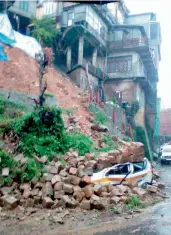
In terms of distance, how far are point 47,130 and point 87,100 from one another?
800cm

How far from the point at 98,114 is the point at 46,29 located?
11502 millimetres

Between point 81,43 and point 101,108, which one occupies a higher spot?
point 81,43

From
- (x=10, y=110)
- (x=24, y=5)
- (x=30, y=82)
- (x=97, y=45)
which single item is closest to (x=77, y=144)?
(x=10, y=110)

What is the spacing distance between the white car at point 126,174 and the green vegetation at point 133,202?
38.8 inches

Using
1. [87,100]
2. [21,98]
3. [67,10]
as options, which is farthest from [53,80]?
[67,10]

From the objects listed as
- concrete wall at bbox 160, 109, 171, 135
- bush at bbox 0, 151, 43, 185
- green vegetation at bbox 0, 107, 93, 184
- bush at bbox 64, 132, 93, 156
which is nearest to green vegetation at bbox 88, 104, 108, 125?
bush at bbox 64, 132, 93, 156

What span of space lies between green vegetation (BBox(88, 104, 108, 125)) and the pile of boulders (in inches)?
259

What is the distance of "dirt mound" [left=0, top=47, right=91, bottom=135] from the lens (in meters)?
17.2

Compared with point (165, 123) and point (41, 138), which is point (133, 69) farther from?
point (165, 123)

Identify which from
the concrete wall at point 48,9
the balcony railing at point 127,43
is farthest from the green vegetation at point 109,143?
the concrete wall at point 48,9

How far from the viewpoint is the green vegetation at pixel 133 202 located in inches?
346

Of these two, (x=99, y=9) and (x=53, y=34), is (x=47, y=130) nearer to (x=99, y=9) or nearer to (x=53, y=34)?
(x=53, y=34)

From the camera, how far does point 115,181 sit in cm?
991

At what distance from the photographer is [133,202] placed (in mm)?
8984
